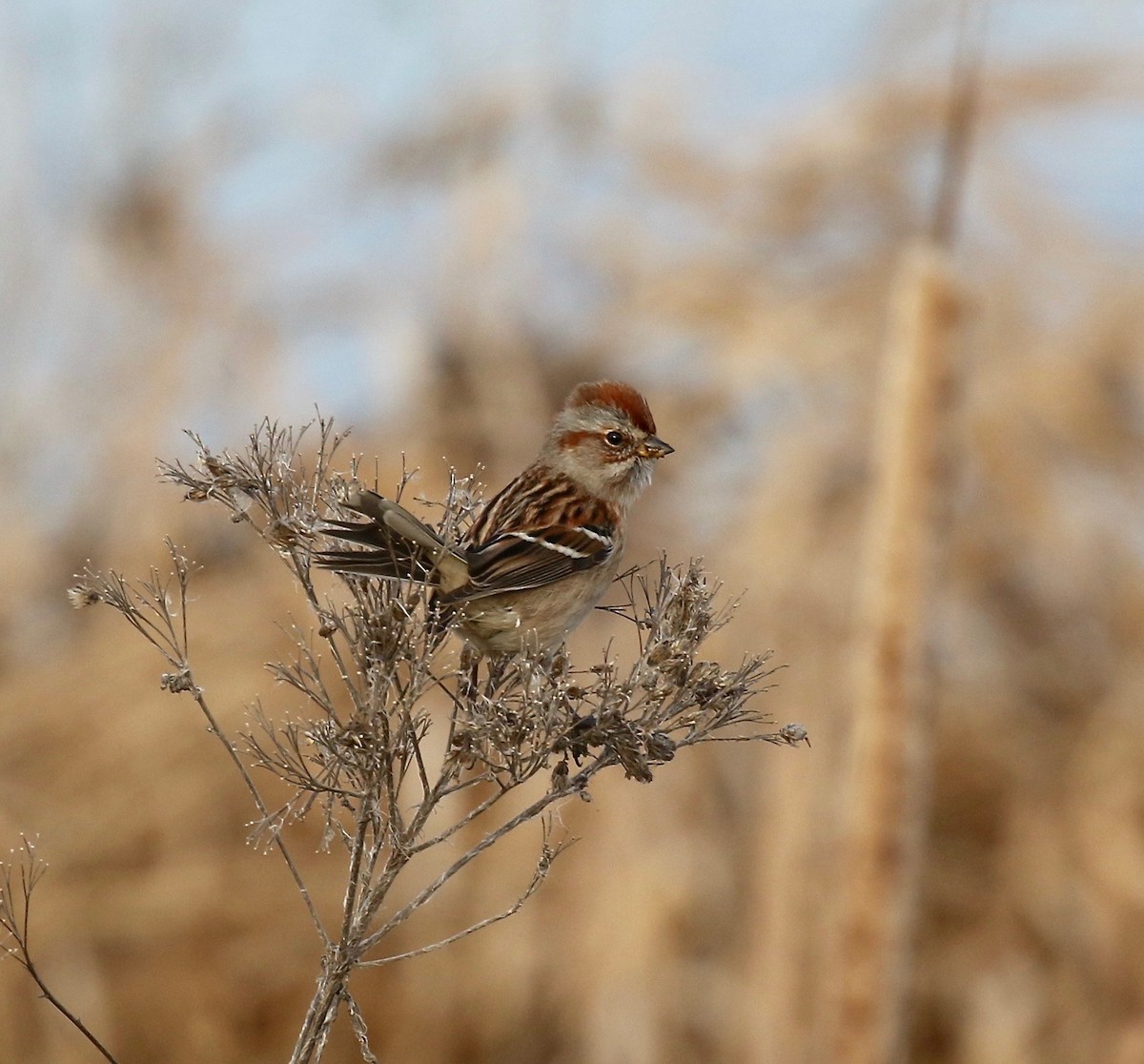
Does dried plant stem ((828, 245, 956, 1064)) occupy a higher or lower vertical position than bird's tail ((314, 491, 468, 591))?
higher

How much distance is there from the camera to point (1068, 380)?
24.0 ft

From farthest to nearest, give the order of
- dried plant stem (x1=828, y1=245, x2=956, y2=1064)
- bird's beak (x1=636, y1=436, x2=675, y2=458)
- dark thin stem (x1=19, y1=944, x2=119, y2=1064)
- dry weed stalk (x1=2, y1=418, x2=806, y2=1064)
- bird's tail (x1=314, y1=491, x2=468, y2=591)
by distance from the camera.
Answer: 1. dried plant stem (x1=828, y1=245, x2=956, y2=1064)
2. bird's beak (x1=636, y1=436, x2=675, y2=458)
3. bird's tail (x1=314, y1=491, x2=468, y2=591)
4. dry weed stalk (x1=2, y1=418, x2=806, y2=1064)
5. dark thin stem (x1=19, y1=944, x2=119, y2=1064)

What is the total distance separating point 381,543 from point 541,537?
910 millimetres

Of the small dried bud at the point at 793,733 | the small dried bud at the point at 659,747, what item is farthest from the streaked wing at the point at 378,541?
the small dried bud at the point at 793,733

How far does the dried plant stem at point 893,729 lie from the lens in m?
3.78

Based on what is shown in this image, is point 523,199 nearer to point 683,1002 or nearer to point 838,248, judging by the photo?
point 838,248

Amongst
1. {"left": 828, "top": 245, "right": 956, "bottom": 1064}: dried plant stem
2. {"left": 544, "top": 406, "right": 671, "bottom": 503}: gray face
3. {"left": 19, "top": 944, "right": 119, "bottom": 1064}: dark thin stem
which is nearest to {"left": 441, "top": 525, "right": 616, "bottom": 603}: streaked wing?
{"left": 544, "top": 406, "right": 671, "bottom": 503}: gray face

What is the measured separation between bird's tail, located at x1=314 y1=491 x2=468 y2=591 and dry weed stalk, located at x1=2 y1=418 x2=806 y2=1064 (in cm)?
2

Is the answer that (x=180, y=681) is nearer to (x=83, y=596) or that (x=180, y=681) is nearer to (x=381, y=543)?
(x=83, y=596)

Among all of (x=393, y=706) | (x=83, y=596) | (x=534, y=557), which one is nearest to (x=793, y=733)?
(x=393, y=706)

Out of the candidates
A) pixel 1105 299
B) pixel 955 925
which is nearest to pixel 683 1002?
pixel 955 925

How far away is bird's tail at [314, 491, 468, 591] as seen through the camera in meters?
1.63

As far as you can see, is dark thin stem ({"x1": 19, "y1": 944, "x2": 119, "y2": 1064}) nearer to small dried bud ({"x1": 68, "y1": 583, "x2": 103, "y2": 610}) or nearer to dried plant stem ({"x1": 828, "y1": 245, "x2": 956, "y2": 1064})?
small dried bud ({"x1": 68, "y1": 583, "x2": 103, "y2": 610})

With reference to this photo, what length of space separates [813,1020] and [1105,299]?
4.09m
